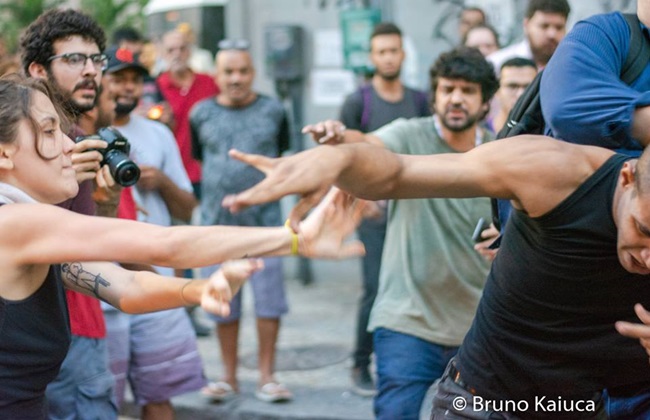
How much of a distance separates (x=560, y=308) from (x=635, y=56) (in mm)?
835

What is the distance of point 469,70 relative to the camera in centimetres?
535

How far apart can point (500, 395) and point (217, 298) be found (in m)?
1.14

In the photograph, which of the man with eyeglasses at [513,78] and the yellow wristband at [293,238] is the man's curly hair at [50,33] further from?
the man with eyeglasses at [513,78]

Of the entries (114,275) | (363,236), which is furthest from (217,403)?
(114,275)

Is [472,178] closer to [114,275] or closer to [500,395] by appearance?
[500,395]

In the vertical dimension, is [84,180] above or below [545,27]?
below

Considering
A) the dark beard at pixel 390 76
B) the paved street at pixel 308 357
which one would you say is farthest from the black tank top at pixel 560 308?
the dark beard at pixel 390 76

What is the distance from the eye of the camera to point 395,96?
729cm

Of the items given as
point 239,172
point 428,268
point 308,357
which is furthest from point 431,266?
point 308,357

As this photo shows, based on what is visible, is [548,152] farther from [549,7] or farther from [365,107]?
[365,107]

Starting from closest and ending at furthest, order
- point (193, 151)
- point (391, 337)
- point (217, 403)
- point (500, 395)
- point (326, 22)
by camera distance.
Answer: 1. point (500, 395)
2. point (391, 337)
3. point (217, 403)
4. point (193, 151)
5. point (326, 22)

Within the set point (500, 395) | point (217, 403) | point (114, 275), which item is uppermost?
point (114, 275)

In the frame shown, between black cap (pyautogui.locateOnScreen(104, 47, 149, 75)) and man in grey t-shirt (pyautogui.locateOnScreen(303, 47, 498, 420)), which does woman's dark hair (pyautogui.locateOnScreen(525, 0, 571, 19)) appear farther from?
black cap (pyautogui.locateOnScreen(104, 47, 149, 75))

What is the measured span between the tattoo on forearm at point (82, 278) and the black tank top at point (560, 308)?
1.18 m
